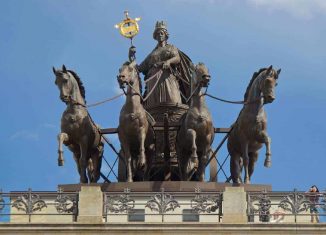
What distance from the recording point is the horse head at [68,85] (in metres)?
35.2

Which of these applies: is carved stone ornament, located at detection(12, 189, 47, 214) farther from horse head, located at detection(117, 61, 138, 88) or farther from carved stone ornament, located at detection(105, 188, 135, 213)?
horse head, located at detection(117, 61, 138, 88)

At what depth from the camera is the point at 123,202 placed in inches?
1252

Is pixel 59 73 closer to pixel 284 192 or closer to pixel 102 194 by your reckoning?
pixel 102 194

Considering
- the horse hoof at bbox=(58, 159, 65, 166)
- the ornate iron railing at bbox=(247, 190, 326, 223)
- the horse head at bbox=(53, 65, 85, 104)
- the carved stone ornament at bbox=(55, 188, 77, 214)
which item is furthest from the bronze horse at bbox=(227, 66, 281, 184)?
the carved stone ornament at bbox=(55, 188, 77, 214)

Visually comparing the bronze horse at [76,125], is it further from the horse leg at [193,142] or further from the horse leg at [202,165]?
the horse leg at [202,165]

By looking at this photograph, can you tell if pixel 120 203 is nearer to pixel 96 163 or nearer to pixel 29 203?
pixel 29 203

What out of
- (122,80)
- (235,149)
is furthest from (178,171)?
(122,80)

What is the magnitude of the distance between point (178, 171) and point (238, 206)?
7105 mm

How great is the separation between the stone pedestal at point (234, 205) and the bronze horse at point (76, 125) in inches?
199

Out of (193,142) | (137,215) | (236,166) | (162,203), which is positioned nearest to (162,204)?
(162,203)

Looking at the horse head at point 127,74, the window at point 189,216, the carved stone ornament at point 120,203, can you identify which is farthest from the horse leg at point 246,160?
the carved stone ornament at point 120,203

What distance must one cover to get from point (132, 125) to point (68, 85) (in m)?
2.05

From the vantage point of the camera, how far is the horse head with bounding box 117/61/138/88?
3469cm

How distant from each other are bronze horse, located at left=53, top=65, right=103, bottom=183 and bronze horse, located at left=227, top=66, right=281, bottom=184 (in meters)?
3.95
